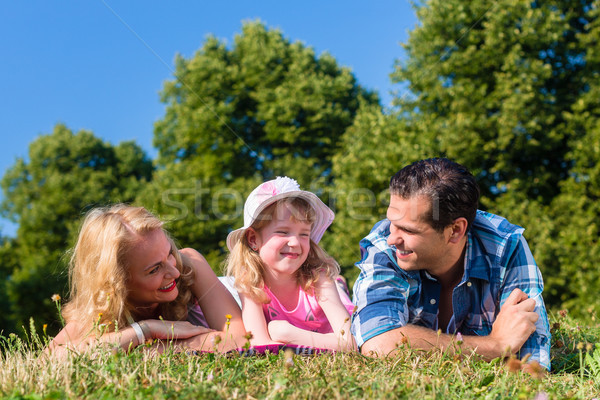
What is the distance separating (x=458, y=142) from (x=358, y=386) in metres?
12.2

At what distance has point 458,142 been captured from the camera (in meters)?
13.5

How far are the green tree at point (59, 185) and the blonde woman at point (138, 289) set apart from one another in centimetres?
2070

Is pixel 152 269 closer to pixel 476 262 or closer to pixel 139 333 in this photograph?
pixel 139 333

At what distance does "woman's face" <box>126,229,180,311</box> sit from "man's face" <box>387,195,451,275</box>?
1782 millimetres

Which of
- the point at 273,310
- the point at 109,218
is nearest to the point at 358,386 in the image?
the point at 273,310

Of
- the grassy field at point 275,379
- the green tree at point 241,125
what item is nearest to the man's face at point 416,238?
the grassy field at point 275,379

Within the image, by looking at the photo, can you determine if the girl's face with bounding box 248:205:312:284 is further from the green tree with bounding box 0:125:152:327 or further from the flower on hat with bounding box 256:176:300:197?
the green tree with bounding box 0:125:152:327

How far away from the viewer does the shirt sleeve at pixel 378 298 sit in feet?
11.5

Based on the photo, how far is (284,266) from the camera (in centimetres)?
422

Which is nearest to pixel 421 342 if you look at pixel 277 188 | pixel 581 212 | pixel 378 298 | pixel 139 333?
pixel 378 298

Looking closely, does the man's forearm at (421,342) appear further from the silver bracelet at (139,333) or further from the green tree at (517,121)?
the green tree at (517,121)

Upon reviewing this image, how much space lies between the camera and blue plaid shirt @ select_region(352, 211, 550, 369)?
3.55 m

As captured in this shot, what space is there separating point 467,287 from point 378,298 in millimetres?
771

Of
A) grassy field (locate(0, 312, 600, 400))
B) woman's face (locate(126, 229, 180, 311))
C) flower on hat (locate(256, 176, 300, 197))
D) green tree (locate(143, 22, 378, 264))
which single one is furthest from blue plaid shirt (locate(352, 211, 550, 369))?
green tree (locate(143, 22, 378, 264))
